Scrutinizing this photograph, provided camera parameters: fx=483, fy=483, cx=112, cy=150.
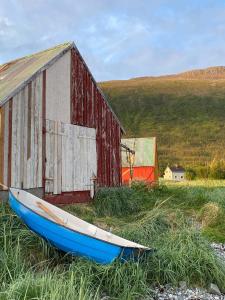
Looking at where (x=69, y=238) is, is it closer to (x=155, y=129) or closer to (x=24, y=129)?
(x=24, y=129)

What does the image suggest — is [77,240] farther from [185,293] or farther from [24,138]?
[24,138]

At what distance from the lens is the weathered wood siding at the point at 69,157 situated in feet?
45.7

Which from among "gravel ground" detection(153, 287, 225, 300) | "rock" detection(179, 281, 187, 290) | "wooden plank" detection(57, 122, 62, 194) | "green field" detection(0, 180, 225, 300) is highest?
"wooden plank" detection(57, 122, 62, 194)

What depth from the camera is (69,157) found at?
48.5ft

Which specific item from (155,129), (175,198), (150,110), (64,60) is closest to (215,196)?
(175,198)

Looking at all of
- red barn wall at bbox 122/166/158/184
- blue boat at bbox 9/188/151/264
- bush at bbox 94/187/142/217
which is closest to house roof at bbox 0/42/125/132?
blue boat at bbox 9/188/151/264

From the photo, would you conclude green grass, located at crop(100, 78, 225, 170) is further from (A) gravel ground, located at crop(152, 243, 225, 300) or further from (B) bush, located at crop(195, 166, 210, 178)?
(A) gravel ground, located at crop(152, 243, 225, 300)

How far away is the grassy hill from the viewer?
76250mm

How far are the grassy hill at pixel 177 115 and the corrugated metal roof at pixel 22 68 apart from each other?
44.3 metres

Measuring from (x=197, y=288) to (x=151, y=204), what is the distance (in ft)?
30.0

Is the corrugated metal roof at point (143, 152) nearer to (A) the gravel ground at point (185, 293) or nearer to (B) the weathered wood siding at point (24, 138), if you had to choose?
(B) the weathered wood siding at point (24, 138)

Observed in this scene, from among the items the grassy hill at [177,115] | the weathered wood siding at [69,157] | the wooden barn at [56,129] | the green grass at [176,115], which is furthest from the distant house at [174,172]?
the weathered wood siding at [69,157]

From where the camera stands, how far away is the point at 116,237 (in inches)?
350

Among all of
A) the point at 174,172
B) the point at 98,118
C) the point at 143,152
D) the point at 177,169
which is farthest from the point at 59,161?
the point at 177,169
